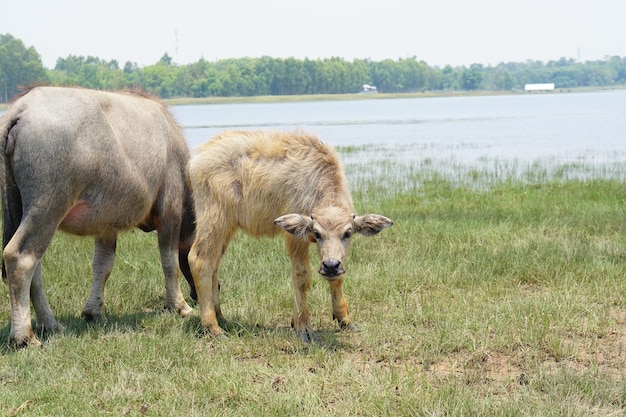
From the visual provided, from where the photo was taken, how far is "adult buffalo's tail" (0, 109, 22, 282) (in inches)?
262

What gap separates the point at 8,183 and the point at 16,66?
7491 centimetres

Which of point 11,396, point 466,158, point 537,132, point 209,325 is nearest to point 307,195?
point 209,325

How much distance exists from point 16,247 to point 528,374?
13.2 feet

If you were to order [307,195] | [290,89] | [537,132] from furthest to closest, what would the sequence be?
[290,89]
[537,132]
[307,195]

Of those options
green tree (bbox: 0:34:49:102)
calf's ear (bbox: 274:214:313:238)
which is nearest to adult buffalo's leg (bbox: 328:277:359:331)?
calf's ear (bbox: 274:214:313:238)

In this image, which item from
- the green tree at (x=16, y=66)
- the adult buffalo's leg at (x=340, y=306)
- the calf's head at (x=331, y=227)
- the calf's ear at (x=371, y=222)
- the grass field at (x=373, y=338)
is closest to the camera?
the grass field at (x=373, y=338)

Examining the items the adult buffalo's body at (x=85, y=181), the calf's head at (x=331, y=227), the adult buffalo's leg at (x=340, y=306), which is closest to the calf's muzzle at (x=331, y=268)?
the calf's head at (x=331, y=227)

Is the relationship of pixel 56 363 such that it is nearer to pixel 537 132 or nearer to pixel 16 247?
pixel 16 247

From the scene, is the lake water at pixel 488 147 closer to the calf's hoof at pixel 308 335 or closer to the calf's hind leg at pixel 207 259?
the calf's hind leg at pixel 207 259

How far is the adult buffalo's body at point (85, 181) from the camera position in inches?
259

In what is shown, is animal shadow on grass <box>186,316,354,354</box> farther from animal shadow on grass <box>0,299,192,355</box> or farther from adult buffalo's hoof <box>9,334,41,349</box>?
adult buffalo's hoof <box>9,334,41,349</box>

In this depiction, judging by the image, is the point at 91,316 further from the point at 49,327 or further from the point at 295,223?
the point at 295,223

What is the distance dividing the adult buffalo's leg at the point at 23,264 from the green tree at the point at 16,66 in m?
71.1

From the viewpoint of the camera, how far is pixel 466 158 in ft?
85.3
